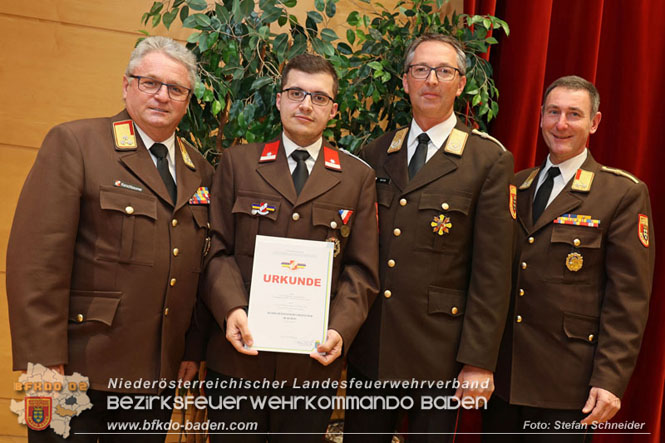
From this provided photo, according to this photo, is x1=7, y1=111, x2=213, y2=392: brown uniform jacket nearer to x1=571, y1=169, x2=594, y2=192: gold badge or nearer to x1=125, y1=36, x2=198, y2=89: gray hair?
x1=125, y1=36, x2=198, y2=89: gray hair

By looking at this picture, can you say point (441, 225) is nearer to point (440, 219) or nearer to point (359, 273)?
point (440, 219)

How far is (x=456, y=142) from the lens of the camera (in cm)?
234

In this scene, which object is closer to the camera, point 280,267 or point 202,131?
point 280,267

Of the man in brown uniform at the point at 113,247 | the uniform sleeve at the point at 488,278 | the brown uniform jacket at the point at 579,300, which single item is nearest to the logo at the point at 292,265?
the man in brown uniform at the point at 113,247

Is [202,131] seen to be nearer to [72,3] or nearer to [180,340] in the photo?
[180,340]

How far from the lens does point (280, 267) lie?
81.5 inches

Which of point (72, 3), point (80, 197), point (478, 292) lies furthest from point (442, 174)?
point (72, 3)

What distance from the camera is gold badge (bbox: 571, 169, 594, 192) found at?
8.07 ft

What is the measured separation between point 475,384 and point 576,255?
2.30ft

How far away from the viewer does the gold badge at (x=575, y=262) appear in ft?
7.79

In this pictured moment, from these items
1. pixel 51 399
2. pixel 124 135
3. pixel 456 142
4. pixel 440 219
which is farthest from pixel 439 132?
pixel 51 399

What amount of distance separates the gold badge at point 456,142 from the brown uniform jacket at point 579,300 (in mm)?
487

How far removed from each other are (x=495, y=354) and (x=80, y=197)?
1618mm

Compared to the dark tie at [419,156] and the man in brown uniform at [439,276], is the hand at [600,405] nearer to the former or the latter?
the man in brown uniform at [439,276]
